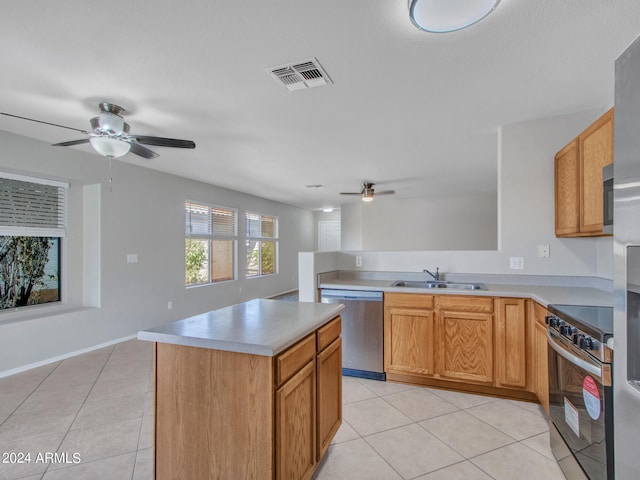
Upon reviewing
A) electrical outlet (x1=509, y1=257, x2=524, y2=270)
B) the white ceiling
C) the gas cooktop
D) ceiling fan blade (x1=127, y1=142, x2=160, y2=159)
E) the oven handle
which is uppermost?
the white ceiling

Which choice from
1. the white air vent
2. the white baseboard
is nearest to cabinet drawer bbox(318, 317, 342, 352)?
the white air vent

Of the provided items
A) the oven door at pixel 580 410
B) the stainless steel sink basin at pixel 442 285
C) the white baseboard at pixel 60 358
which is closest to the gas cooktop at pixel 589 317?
the oven door at pixel 580 410

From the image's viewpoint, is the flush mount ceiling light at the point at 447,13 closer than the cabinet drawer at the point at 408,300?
Yes

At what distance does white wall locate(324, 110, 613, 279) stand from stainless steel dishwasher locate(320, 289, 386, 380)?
1088mm

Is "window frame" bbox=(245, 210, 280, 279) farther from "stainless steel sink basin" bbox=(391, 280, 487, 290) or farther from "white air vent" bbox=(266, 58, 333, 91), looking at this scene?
"white air vent" bbox=(266, 58, 333, 91)

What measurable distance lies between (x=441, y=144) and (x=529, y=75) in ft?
5.06

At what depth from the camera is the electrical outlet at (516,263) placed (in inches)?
115

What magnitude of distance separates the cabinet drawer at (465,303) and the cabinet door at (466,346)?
0.03 m

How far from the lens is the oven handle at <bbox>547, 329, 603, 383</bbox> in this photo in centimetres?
135

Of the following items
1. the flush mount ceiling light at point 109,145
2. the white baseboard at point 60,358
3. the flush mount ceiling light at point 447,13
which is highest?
the flush mount ceiling light at point 447,13

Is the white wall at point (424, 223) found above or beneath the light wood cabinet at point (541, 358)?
above

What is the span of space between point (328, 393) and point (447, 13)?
2057mm

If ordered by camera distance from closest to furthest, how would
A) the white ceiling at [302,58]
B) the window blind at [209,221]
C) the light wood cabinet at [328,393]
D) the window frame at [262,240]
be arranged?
the white ceiling at [302,58], the light wood cabinet at [328,393], the window blind at [209,221], the window frame at [262,240]

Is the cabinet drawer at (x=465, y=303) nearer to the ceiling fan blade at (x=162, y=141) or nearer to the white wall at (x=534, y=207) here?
the white wall at (x=534, y=207)
